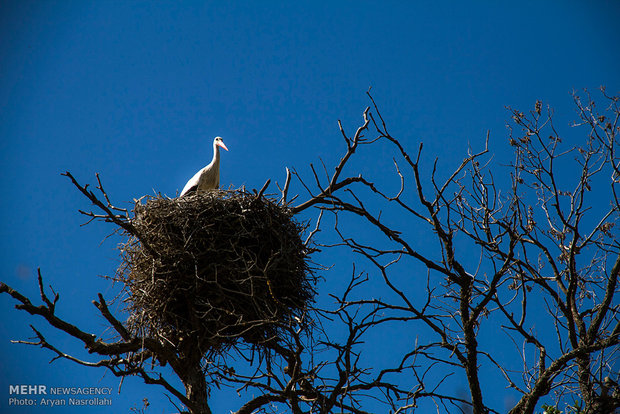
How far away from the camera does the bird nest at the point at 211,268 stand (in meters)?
5.13

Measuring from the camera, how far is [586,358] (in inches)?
171

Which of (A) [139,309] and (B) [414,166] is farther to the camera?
(A) [139,309]

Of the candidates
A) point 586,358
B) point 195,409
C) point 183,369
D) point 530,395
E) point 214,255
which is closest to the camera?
point 530,395

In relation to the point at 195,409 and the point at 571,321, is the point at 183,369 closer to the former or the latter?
the point at 195,409

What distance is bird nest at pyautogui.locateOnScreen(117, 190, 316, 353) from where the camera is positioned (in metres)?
5.13

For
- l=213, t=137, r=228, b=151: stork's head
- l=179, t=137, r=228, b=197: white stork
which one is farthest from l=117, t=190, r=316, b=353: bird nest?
l=213, t=137, r=228, b=151: stork's head

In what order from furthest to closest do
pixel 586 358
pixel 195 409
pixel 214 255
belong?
pixel 214 255 → pixel 195 409 → pixel 586 358

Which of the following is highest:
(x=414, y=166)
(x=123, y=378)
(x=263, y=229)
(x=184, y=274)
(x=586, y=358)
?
(x=263, y=229)

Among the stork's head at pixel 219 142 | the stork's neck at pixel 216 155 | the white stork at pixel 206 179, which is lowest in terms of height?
the white stork at pixel 206 179

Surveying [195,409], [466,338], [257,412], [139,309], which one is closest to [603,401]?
[466,338]

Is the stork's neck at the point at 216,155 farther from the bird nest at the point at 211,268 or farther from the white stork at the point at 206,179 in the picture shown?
the bird nest at the point at 211,268

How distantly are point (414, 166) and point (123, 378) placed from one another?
112 inches

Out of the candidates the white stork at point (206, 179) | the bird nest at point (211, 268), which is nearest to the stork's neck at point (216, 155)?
the white stork at point (206, 179)

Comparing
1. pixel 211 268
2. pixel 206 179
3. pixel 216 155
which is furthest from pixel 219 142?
pixel 211 268
